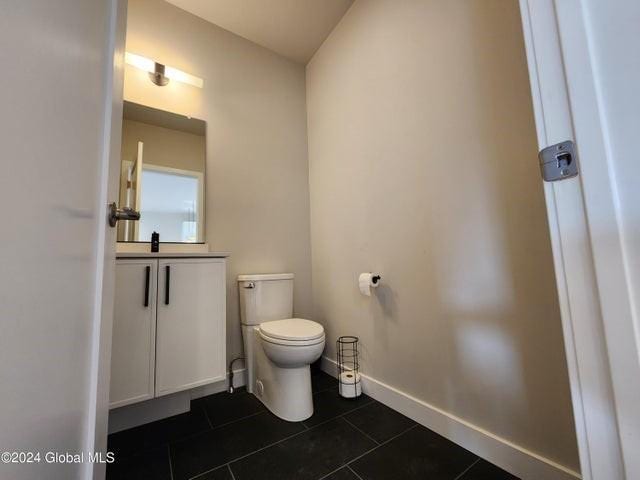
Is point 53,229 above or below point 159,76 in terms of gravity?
below

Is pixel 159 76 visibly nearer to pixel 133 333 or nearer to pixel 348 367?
pixel 133 333

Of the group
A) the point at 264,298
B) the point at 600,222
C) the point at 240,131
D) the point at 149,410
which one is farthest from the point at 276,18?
the point at 149,410

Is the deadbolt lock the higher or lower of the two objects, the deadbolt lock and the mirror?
the lower

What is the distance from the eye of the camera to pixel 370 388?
161 centimetres

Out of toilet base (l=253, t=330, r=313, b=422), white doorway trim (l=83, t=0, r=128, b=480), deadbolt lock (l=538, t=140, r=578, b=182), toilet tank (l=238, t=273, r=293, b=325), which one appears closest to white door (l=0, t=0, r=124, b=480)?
white doorway trim (l=83, t=0, r=128, b=480)

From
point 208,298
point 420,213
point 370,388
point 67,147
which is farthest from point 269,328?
point 67,147

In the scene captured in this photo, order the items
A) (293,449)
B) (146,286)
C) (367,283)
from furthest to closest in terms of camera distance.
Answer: (367,283) → (146,286) → (293,449)

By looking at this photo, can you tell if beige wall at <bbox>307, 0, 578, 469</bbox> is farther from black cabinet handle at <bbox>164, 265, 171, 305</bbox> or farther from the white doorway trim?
the white doorway trim

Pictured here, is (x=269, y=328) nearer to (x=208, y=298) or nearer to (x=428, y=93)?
(x=208, y=298)

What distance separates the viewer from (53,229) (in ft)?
1.29

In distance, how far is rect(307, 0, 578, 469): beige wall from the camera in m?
0.97

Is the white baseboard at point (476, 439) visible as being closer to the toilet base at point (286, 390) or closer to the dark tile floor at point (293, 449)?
the dark tile floor at point (293, 449)

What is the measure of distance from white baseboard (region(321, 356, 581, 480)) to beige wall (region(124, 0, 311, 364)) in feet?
3.13

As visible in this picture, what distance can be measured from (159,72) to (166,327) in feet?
5.38
